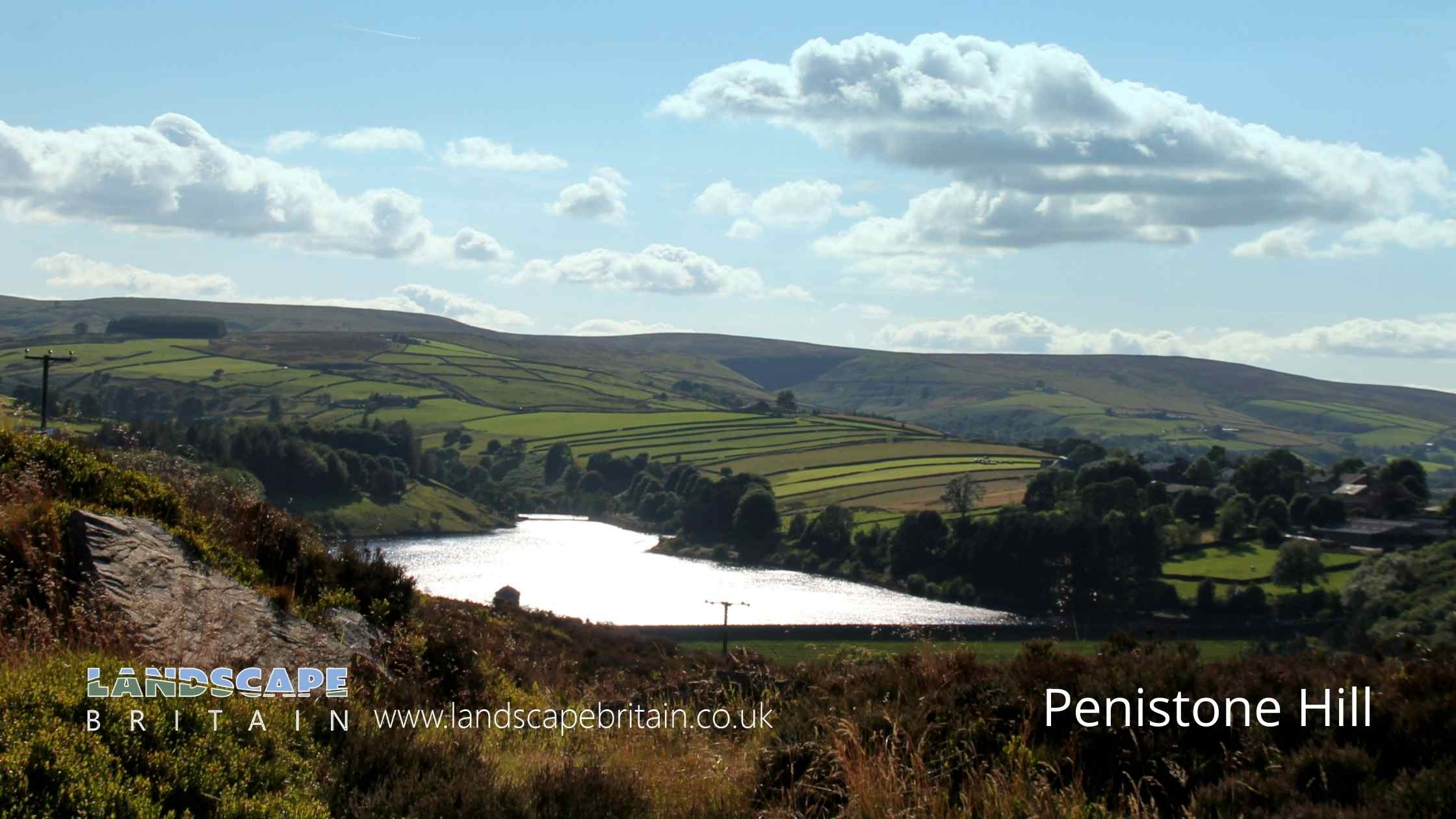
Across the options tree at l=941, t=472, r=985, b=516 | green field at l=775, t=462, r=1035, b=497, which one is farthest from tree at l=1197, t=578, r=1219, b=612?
green field at l=775, t=462, r=1035, b=497

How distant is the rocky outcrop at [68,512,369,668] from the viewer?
6656mm

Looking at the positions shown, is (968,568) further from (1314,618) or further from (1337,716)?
(1337,716)

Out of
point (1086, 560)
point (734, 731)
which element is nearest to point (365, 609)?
point (734, 731)

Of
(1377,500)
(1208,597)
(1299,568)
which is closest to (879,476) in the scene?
(1377,500)

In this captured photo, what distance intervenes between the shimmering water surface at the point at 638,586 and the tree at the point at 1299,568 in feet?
52.5

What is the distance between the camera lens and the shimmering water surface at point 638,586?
211 feet

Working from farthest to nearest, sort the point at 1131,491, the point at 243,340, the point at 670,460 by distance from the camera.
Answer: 1. the point at 243,340
2. the point at 670,460
3. the point at 1131,491

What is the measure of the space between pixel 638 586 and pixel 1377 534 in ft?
168

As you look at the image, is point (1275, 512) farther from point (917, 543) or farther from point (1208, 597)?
point (917, 543)

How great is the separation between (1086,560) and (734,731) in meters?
74.6

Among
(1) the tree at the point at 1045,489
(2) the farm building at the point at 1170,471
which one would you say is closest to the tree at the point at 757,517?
(1) the tree at the point at 1045,489

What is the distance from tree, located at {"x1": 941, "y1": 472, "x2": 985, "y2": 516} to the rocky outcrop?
8454 centimetres

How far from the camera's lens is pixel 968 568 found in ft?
270

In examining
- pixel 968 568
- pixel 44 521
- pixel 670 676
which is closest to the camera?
pixel 44 521
